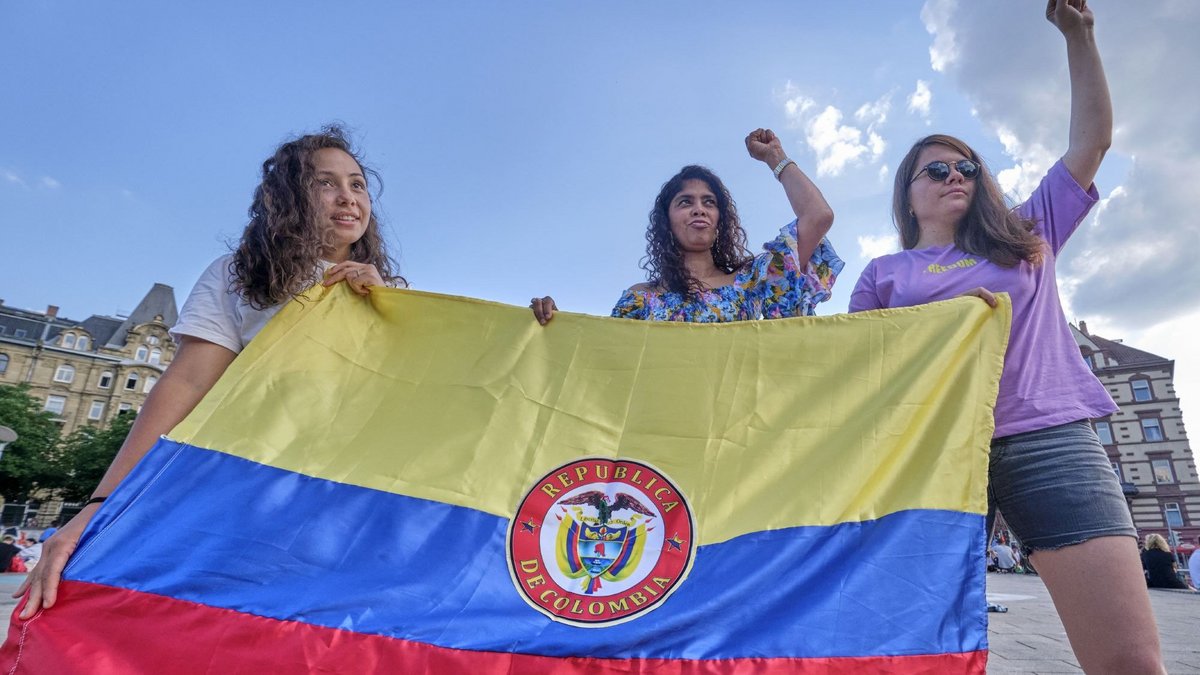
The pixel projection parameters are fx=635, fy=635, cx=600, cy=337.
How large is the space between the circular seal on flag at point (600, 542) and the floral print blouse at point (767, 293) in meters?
0.95

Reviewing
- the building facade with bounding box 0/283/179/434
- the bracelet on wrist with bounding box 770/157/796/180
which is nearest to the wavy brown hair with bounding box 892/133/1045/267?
the bracelet on wrist with bounding box 770/157/796/180

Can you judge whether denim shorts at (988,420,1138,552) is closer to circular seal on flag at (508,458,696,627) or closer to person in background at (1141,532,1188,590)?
circular seal on flag at (508,458,696,627)

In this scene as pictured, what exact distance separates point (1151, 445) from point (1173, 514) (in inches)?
161

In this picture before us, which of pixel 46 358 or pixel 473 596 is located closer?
pixel 473 596

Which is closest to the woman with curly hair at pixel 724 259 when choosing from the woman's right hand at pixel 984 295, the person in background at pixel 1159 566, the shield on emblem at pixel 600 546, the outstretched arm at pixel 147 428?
the woman's right hand at pixel 984 295

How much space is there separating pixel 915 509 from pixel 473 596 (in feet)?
4.01

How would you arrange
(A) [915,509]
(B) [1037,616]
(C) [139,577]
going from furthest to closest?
(B) [1037,616] → (A) [915,509] → (C) [139,577]

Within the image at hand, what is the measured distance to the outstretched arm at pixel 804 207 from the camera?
2.52 metres

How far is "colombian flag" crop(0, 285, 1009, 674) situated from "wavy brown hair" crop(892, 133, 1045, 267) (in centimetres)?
25

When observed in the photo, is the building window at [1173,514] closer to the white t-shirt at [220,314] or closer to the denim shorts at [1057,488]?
the denim shorts at [1057,488]

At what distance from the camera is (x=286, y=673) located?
5.03 feet

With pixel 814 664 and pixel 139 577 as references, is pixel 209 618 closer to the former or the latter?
pixel 139 577

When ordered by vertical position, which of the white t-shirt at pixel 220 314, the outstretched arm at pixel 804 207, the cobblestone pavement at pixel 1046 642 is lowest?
the cobblestone pavement at pixel 1046 642

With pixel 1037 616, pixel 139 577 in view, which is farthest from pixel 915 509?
pixel 1037 616
